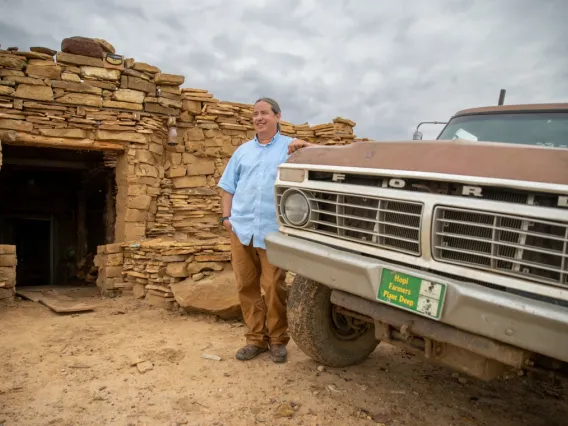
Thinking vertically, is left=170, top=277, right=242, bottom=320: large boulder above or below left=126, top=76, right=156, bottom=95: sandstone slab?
below

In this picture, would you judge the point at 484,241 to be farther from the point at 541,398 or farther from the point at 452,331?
the point at 541,398

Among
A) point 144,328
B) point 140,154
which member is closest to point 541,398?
point 144,328

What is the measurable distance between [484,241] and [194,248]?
4115mm

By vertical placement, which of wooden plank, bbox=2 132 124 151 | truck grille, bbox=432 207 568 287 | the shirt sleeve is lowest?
truck grille, bbox=432 207 568 287

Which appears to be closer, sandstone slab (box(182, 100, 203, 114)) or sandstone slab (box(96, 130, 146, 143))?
sandstone slab (box(96, 130, 146, 143))

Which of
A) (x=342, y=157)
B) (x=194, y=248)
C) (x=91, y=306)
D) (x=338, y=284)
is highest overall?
(x=342, y=157)

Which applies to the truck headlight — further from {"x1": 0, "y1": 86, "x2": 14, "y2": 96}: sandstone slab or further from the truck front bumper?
{"x1": 0, "y1": 86, "x2": 14, "y2": 96}: sandstone slab

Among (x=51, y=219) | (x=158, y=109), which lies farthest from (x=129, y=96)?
(x=51, y=219)

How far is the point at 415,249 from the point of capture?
6.55ft

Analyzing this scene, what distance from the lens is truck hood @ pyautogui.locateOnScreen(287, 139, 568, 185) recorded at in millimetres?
1663

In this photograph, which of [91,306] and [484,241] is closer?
[484,241]

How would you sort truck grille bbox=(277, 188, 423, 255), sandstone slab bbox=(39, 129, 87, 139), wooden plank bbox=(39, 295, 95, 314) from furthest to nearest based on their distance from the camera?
sandstone slab bbox=(39, 129, 87, 139) < wooden plank bbox=(39, 295, 95, 314) < truck grille bbox=(277, 188, 423, 255)

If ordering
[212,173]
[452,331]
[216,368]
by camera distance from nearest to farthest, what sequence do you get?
[452,331]
[216,368]
[212,173]

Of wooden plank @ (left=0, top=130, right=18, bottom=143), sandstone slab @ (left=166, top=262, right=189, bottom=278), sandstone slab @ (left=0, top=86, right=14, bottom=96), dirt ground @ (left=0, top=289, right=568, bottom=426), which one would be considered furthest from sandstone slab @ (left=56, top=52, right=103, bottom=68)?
dirt ground @ (left=0, top=289, right=568, bottom=426)
